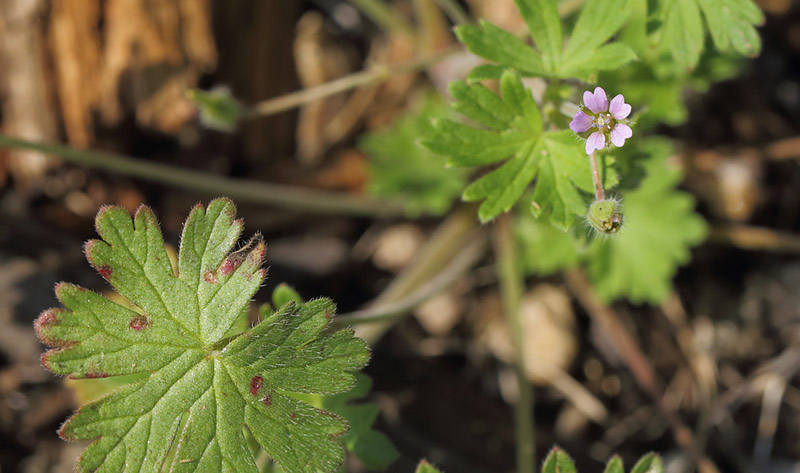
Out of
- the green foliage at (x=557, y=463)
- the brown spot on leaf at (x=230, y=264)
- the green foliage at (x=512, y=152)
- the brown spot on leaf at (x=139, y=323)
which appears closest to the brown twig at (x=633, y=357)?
the green foliage at (x=557, y=463)

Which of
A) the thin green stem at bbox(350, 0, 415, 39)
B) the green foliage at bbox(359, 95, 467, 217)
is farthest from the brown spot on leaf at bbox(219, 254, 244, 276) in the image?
the thin green stem at bbox(350, 0, 415, 39)

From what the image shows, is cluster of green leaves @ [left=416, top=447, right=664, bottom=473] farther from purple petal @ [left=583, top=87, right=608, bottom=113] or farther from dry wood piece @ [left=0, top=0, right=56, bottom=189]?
dry wood piece @ [left=0, top=0, right=56, bottom=189]

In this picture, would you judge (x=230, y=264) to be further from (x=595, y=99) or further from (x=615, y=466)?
(x=615, y=466)

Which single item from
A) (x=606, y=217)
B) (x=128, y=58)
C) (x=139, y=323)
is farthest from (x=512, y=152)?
(x=128, y=58)

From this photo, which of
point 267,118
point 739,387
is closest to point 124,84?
point 267,118

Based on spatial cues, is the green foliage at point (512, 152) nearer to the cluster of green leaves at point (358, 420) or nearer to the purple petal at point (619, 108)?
the purple petal at point (619, 108)
